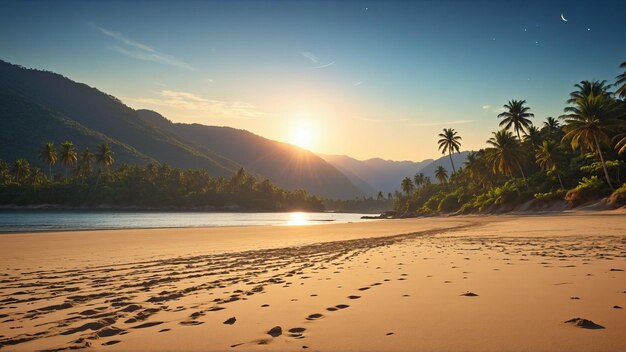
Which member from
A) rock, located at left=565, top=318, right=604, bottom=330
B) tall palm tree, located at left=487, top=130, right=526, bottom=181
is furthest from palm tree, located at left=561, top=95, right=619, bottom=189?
rock, located at left=565, top=318, right=604, bottom=330

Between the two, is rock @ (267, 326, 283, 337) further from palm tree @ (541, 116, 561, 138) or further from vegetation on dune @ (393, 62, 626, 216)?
palm tree @ (541, 116, 561, 138)

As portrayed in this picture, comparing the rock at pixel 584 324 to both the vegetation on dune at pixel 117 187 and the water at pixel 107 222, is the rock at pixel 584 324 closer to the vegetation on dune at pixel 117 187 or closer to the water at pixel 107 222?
the water at pixel 107 222

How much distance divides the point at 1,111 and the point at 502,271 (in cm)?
23520

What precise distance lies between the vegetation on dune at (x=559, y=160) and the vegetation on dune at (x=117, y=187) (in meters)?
102

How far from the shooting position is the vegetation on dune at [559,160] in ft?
143

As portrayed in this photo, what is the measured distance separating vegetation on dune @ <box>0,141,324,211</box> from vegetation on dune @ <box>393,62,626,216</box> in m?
102

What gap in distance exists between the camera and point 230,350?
302cm

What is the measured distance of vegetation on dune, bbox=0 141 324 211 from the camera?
4946 inches

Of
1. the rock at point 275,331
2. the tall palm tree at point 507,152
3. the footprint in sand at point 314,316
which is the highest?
the tall palm tree at point 507,152

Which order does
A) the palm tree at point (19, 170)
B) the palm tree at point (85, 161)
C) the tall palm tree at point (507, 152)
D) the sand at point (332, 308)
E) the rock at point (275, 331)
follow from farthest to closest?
the palm tree at point (85, 161), the palm tree at point (19, 170), the tall palm tree at point (507, 152), the rock at point (275, 331), the sand at point (332, 308)

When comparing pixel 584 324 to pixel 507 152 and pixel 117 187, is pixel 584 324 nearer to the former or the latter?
pixel 507 152

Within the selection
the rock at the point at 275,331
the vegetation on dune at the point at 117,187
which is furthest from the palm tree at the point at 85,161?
the rock at the point at 275,331

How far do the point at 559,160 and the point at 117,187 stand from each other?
14529 cm

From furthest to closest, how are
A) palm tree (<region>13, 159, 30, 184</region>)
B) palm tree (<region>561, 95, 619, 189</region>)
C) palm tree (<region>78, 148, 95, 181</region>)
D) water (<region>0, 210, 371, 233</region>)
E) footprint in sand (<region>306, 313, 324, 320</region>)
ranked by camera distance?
palm tree (<region>78, 148, 95, 181</region>)
palm tree (<region>13, 159, 30, 184</region>)
palm tree (<region>561, 95, 619, 189</region>)
water (<region>0, 210, 371, 233</region>)
footprint in sand (<region>306, 313, 324, 320</region>)
